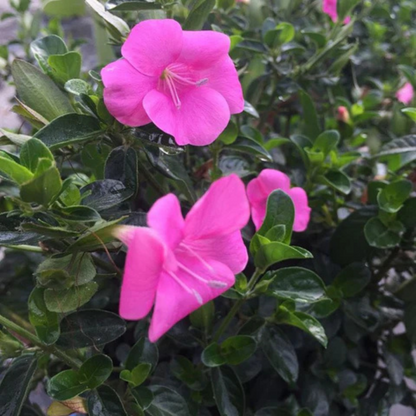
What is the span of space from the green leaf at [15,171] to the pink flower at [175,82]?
0.11 m

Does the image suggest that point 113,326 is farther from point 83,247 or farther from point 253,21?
point 253,21

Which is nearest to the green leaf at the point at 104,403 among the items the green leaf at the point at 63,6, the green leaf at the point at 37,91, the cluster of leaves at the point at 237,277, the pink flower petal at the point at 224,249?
the cluster of leaves at the point at 237,277

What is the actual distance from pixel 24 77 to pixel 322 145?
18.7 inches

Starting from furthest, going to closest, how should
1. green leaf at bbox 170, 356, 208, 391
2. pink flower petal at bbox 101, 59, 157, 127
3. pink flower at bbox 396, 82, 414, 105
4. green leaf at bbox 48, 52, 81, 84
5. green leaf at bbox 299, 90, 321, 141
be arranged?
pink flower at bbox 396, 82, 414, 105 < green leaf at bbox 299, 90, 321, 141 < green leaf at bbox 170, 356, 208, 391 < green leaf at bbox 48, 52, 81, 84 < pink flower petal at bbox 101, 59, 157, 127

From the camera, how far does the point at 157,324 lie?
0.42 m

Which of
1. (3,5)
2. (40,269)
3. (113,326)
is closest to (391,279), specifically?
(113,326)

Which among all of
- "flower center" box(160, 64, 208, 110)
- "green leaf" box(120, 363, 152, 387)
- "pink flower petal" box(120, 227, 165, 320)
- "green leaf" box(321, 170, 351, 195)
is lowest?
"green leaf" box(120, 363, 152, 387)

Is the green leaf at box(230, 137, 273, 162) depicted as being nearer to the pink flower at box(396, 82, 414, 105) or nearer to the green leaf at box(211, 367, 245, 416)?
the green leaf at box(211, 367, 245, 416)

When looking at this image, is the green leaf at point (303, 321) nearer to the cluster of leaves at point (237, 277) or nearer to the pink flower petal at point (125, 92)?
the cluster of leaves at point (237, 277)

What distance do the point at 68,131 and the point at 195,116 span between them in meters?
0.14

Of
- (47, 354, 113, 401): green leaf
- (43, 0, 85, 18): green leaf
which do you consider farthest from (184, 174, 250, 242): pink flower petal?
(43, 0, 85, 18): green leaf

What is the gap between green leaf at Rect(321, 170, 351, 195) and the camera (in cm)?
77

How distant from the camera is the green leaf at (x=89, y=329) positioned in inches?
23.5

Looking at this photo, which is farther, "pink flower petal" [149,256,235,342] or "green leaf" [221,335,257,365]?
"green leaf" [221,335,257,365]
